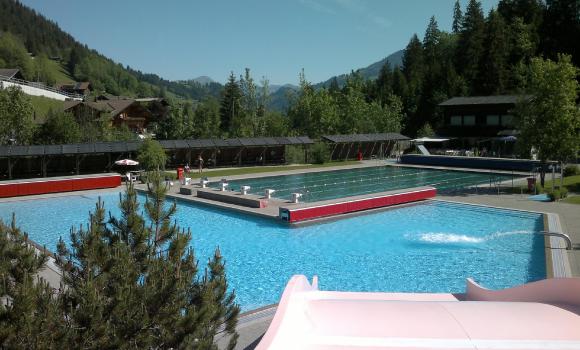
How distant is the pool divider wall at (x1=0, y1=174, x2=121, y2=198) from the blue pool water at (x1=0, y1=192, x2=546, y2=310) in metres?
2.18

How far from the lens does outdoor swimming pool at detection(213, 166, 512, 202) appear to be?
30.1m

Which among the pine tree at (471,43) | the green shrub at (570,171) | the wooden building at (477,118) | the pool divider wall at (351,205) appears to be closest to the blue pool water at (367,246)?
the pool divider wall at (351,205)

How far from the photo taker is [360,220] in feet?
71.9

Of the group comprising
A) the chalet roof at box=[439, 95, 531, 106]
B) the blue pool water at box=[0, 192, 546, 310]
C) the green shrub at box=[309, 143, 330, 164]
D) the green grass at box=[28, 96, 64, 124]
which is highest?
the green grass at box=[28, 96, 64, 124]

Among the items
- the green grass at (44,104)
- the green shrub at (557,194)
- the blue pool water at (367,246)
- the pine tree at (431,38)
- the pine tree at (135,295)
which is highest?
the pine tree at (431,38)

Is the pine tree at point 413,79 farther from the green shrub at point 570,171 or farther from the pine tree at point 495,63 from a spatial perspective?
the green shrub at point 570,171

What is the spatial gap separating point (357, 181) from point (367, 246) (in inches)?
675

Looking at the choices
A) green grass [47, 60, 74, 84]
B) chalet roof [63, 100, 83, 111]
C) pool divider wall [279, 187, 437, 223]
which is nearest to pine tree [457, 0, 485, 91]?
pool divider wall [279, 187, 437, 223]

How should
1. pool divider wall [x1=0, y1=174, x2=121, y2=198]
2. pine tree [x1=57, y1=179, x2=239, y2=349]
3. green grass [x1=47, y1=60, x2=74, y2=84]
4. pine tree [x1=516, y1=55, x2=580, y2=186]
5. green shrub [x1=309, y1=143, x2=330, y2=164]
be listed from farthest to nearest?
green grass [x1=47, y1=60, x2=74, y2=84]
green shrub [x1=309, y1=143, x2=330, y2=164]
pine tree [x1=516, y1=55, x2=580, y2=186]
pool divider wall [x1=0, y1=174, x2=121, y2=198]
pine tree [x1=57, y1=179, x2=239, y2=349]

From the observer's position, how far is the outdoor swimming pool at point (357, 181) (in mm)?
30125

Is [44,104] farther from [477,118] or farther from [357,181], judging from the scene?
[477,118]

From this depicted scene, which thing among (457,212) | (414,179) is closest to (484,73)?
(414,179)

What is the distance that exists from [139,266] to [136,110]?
81.0 meters

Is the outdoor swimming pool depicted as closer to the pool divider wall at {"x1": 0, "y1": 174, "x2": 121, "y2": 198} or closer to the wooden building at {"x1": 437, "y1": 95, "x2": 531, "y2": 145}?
the pool divider wall at {"x1": 0, "y1": 174, "x2": 121, "y2": 198}
